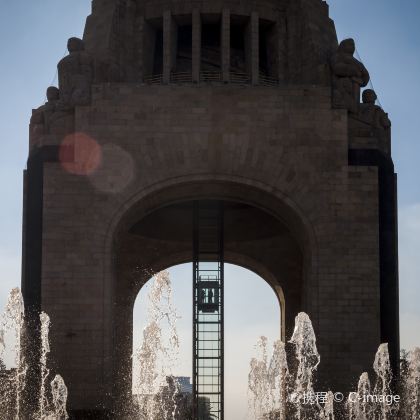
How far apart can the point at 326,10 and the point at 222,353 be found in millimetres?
9466

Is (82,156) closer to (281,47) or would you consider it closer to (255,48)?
(255,48)

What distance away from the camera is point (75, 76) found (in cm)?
2745

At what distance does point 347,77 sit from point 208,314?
7.09 meters

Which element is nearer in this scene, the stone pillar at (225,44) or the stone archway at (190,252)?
the stone pillar at (225,44)

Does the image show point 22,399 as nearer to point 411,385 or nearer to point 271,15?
point 411,385

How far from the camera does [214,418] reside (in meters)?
29.3

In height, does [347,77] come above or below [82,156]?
above

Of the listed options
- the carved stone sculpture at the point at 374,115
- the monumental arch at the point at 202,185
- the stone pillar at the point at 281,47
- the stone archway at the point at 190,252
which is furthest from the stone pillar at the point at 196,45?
the stone archway at the point at 190,252

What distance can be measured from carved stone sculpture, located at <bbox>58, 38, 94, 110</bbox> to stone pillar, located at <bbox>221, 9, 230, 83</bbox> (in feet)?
10.9

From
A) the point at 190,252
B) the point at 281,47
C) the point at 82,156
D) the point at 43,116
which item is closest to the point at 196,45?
the point at 281,47

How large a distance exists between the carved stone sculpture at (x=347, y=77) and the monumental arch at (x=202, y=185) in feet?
0.10

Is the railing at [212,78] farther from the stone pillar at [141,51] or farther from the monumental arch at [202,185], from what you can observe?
the monumental arch at [202,185]

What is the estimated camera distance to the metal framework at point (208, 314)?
29.3 meters

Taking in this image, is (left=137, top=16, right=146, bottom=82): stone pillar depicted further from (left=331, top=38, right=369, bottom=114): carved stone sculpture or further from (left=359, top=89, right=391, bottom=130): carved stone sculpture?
(left=359, top=89, right=391, bottom=130): carved stone sculpture
